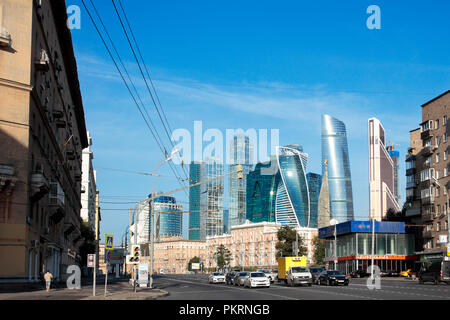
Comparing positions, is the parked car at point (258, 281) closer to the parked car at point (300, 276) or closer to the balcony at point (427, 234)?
the parked car at point (300, 276)

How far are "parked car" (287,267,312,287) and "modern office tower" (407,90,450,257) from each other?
1699 inches

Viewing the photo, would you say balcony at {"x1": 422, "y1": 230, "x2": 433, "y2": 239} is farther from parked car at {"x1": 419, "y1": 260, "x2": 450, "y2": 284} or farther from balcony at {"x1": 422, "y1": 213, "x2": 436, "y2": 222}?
Answer: parked car at {"x1": 419, "y1": 260, "x2": 450, "y2": 284}

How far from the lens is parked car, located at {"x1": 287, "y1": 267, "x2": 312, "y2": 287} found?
5206 centimetres

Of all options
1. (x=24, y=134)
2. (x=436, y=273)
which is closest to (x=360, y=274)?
(x=436, y=273)

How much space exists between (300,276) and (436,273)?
1350 centimetres

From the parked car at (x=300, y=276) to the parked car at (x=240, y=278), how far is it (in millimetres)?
4287

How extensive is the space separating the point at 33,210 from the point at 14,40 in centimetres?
1222

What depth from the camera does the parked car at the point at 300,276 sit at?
52.1 m

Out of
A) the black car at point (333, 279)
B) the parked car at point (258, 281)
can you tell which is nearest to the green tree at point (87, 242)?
the parked car at point (258, 281)

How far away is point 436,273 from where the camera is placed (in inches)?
2149

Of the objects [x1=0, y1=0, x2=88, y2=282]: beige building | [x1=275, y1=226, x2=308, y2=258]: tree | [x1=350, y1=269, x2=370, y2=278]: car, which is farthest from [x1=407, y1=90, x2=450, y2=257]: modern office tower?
[x1=0, y1=0, x2=88, y2=282]: beige building

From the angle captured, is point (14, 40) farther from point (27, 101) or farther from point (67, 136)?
point (67, 136)
